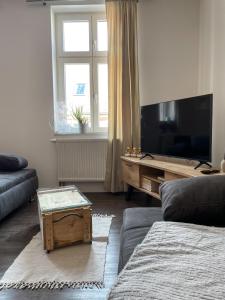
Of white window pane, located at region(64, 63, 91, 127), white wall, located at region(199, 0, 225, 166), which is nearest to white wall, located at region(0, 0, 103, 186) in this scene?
white window pane, located at region(64, 63, 91, 127)

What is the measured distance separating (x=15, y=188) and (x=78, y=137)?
1239 millimetres

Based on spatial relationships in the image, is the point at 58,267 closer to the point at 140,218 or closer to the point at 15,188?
the point at 140,218

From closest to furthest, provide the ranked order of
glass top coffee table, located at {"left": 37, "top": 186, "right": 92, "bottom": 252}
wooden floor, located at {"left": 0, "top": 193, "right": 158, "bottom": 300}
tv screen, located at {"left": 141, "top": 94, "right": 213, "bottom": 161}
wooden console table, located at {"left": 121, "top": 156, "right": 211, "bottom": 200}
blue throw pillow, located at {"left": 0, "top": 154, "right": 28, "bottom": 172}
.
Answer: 1. wooden floor, located at {"left": 0, "top": 193, "right": 158, "bottom": 300}
2. glass top coffee table, located at {"left": 37, "top": 186, "right": 92, "bottom": 252}
3. tv screen, located at {"left": 141, "top": 94, "right": 213, "bottom": 161}
4. wooden console table, located at {"left": 121, "top": 156, "right": 211, "bottom": 200}
5. blue throw pillow, located at {"left": 0, "top": 154, "right": 28, "bottom": 172}

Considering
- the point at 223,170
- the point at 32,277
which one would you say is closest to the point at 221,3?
the point at 223,170

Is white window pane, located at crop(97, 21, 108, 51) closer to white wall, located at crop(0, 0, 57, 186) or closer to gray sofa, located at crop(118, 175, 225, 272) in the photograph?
white wall, located at crop(0, 0, 57, 186)

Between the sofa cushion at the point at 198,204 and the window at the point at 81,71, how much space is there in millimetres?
2795

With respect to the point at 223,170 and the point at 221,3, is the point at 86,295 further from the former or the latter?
the point at 221,3

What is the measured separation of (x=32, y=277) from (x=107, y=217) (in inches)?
48.5

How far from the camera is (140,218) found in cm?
153

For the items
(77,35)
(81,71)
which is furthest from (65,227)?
(77,35)

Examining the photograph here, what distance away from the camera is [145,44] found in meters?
3.75

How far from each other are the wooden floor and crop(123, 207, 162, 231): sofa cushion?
0.44 meters

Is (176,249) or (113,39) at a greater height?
(113,39)

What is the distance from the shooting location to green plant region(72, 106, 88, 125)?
3903 millimetres
